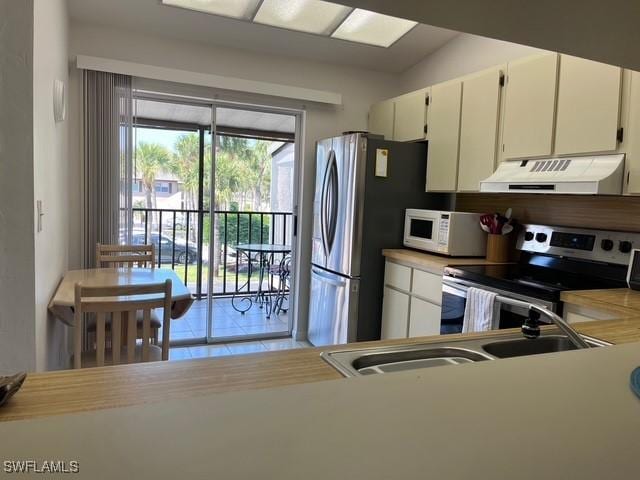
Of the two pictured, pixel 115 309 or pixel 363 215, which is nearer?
pixel 115 309

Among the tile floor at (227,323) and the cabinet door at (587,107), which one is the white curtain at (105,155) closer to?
the tile floor at (227,323)

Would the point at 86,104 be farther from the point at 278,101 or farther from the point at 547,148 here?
the point at 547,148

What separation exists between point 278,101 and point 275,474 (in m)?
3.57

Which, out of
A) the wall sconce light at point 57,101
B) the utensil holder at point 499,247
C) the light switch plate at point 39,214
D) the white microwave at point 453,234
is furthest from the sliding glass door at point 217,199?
the utensil holder at point 499,247

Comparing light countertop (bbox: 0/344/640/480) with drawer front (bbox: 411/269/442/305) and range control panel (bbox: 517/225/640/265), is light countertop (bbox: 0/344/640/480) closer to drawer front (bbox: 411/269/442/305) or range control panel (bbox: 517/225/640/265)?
range control panel (bbox: 517/225/640/265)

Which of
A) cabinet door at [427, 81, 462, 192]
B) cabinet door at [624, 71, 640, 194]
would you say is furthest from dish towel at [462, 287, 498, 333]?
cabinet door at [427, 81, 462, 192]

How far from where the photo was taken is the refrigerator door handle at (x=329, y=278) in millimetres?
3392

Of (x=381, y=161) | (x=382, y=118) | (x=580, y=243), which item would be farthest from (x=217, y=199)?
(x=580, y=243)

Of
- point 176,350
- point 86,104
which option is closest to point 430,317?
point 176,350

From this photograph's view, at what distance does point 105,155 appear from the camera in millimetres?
3188

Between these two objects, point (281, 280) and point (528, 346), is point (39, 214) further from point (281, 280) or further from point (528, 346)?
point (281, 280)

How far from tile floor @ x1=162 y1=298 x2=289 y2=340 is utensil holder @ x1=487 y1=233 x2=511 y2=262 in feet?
6.72

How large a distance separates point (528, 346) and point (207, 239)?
9.81 feet

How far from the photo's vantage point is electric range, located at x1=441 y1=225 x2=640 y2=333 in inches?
83.7
